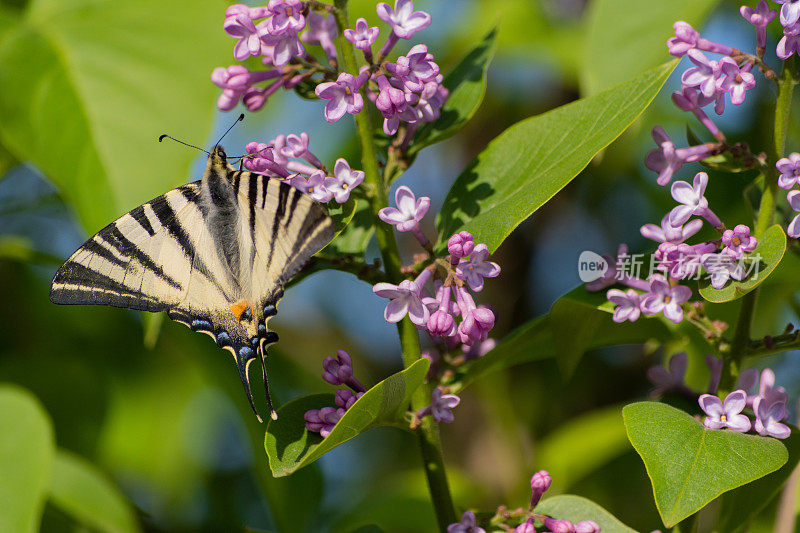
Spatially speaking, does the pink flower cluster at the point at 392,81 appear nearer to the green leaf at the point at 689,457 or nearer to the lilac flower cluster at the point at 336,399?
the lilac flower cluster at the point at 336,399

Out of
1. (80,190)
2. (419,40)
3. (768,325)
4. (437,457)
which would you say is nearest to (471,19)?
(419,40)

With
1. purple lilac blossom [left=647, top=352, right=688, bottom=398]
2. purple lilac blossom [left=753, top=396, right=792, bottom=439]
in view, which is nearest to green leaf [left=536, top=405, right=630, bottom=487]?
purple lilac blossom [left=647, top=352, right=688, bottom=398]

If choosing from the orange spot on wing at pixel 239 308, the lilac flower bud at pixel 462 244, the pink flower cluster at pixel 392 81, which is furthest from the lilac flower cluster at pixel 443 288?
the orange spot on wing at pixel 239 308

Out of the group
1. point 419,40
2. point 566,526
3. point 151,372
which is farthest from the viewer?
point 419,40

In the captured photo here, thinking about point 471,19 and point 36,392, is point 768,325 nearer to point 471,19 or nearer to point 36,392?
point 471,19

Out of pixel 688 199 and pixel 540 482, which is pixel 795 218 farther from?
pixel 540 482

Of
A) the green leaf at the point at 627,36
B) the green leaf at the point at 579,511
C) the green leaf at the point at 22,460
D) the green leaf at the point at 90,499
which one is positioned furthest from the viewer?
the green leaf at the point at 90,499
